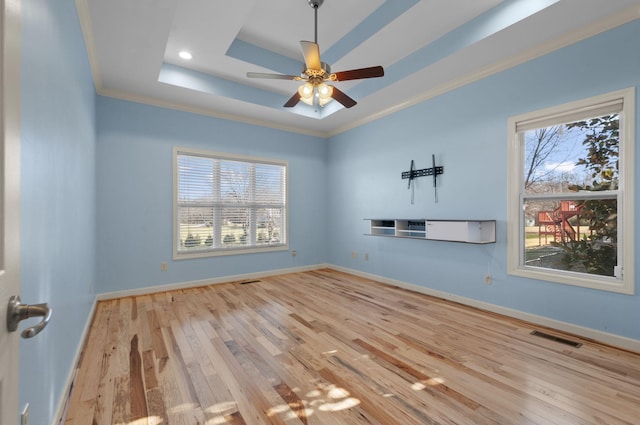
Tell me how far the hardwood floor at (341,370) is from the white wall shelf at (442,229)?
2.88 feet

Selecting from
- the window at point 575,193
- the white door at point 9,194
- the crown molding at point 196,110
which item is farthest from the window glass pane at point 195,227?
the window at point 575,193

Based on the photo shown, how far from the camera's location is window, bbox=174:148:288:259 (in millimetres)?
4473

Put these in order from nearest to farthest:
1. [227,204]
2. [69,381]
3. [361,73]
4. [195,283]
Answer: [69,381] → [361,73] → [195,283] → [227,204]

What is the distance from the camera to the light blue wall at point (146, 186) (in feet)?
12.6

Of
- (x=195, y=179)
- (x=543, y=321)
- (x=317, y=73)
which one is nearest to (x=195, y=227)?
(x=195, y=179)

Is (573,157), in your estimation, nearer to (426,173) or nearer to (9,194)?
(426,173)

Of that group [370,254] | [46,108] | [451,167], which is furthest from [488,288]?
[46,108]

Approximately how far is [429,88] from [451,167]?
115 centimetres

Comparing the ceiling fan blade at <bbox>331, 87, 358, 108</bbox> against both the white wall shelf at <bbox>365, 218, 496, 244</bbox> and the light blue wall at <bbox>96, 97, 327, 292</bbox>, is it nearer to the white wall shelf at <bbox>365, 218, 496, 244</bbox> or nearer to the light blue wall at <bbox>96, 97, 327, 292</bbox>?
the white wall shelf at <bbox>365, 218, 496, 244</bbox>

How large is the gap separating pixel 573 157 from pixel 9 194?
4016 mm

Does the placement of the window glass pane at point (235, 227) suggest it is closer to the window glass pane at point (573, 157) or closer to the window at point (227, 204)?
the window at point (227, 204)

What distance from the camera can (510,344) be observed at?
2.52 meters

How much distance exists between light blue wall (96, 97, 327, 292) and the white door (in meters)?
3.76

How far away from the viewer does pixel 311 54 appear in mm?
2502
